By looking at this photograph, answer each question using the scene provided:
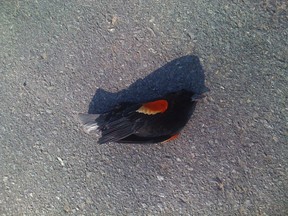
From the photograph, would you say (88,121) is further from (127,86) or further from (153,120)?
(153,120)

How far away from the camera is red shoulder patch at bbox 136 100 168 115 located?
298 centimetres

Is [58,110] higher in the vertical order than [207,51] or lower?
lower

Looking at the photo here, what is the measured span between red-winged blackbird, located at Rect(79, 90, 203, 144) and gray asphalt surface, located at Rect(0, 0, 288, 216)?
0.21 meters

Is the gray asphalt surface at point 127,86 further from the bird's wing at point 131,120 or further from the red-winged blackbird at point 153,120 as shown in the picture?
the bird's wing at point 131,120

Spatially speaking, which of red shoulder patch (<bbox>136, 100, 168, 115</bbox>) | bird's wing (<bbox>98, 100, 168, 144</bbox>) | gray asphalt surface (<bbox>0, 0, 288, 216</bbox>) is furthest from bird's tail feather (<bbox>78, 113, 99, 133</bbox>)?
red shoulder patch (<bbox>136, 100, 168, 115</bbox>)

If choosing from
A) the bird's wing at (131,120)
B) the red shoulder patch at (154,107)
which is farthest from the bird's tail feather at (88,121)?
the red shoulder patch at (154,107)

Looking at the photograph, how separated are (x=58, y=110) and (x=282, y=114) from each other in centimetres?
200

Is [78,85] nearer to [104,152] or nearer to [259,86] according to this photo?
[104,152]

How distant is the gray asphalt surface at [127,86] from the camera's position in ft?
10.1

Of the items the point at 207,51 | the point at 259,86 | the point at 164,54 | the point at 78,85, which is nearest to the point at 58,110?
the point at 78,85

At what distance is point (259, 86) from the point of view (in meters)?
3.10

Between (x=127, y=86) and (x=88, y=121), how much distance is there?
477 millimetres

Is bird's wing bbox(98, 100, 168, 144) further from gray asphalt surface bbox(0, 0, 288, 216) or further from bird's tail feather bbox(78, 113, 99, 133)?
gray asphalt surface bbox(0, 0, 288, 216)

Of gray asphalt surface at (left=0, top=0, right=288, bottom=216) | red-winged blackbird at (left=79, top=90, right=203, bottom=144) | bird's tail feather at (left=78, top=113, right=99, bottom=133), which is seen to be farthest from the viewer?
bird's tail feather at (left=78, top=113, right=99, bottom=133)
